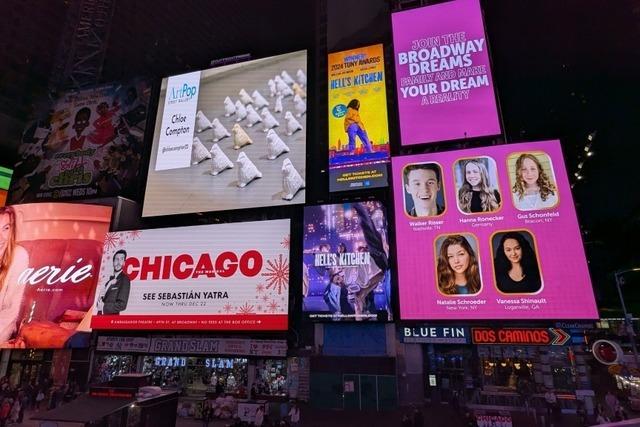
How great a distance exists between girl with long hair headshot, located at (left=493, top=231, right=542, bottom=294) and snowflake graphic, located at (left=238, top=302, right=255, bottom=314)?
1103cm

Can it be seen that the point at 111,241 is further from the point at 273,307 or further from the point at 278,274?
the point at 273,307

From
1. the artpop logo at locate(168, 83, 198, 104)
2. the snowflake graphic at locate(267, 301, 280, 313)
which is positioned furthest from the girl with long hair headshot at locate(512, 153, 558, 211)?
the artpop logo at locate(168, 83, 198, 104)

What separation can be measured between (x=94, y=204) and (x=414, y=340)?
2084 centimetres

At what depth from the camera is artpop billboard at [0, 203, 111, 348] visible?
22.1 metres

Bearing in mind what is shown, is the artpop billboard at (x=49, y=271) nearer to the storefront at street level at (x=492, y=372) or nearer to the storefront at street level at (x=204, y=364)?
the storefront at street level at (x=204, y=364)

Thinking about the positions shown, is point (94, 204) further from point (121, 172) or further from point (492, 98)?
point (492, 98)

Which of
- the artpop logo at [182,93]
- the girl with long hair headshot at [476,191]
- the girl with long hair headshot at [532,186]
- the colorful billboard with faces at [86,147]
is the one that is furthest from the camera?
the colorful billboard with faces at [86,147]

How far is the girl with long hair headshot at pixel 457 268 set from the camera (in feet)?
53.3

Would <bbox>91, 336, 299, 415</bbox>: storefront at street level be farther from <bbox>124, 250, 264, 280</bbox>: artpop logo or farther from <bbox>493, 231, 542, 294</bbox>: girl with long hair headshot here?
<bbox>493, 231, 542, 294</bbox>: girl with long hair headshot

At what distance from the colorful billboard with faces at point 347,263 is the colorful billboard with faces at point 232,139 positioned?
2.42 m

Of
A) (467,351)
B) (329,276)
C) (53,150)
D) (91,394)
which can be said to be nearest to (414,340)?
(329,276)

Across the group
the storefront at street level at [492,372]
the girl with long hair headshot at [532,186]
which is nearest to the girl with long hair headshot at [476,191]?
the girl with long hair headshot at [532,186]

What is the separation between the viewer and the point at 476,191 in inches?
687

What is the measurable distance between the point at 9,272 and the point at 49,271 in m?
2.96
